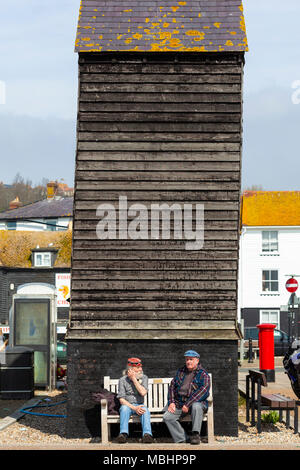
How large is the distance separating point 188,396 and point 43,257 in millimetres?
35766

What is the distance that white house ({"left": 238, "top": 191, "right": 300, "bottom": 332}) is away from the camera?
4756 centimetres

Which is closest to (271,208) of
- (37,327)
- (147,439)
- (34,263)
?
(34,263)

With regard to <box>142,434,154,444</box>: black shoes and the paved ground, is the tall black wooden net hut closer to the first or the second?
<box>142,434,154,444</box>: black shoes

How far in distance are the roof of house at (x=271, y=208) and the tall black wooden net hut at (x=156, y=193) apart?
36.7 meters

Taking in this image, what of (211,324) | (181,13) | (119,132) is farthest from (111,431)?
(181,13)

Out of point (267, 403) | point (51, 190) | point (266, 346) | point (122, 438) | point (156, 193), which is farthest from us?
point (51, 190)

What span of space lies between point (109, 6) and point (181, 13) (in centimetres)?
123

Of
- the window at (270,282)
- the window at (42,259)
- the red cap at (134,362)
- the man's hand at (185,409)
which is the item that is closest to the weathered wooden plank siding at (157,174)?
the red cap at (134,362)

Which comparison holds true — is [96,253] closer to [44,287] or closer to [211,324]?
[211,324]

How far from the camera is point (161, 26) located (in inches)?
500

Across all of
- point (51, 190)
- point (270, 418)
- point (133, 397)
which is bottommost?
point (270, 418)

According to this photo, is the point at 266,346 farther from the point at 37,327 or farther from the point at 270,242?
the point at 270,242

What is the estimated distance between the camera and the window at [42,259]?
45778 mm

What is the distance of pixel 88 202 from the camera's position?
12.1m
